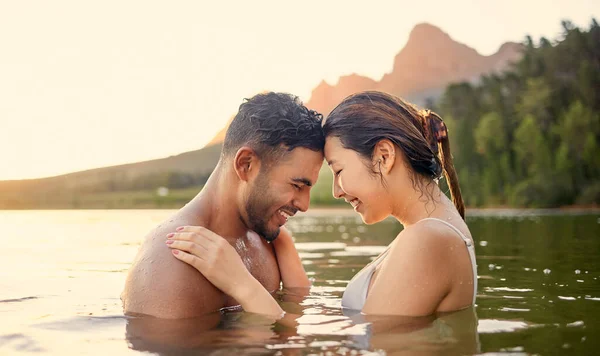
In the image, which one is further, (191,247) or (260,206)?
(260,206)

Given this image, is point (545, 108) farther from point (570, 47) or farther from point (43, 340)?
point (43, 340)

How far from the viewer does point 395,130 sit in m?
4.36

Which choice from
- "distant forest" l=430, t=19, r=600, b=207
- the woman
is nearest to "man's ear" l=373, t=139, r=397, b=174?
the woman

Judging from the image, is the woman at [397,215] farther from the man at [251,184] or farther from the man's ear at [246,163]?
the man's ear at [246,163]

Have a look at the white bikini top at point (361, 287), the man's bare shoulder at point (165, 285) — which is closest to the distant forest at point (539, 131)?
the white bikini top at point (361, 287)

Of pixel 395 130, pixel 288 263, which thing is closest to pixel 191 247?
pixel 395 130

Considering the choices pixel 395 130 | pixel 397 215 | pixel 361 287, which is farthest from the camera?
pixel 361 287

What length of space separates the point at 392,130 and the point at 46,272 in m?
6.30

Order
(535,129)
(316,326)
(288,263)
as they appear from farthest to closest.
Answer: (535,129), (288,263), (316,326)

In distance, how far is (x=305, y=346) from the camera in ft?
12.5

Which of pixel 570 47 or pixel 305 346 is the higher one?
pixel 570 47

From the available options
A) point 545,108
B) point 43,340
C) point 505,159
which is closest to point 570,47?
point 545,108

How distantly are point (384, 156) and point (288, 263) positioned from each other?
6.62 ft

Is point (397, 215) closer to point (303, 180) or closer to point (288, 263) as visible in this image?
point (303, 180)
